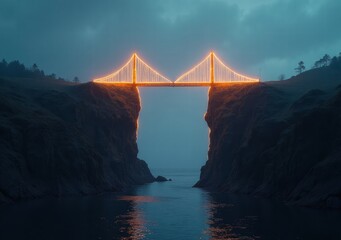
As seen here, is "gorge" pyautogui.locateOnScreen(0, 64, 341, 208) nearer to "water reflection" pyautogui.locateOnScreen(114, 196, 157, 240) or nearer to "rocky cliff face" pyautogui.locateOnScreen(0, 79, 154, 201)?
"rocky cliff face" pyautogui.locateOnScreen(0, 79, 154, 201)

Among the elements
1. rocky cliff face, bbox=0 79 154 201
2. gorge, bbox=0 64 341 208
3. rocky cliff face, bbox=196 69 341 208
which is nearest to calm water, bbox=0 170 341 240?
rocky cliff face, bbox=196 69 341 208

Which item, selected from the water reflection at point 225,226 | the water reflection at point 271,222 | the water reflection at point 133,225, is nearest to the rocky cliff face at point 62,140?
the water reflection at point 133,225

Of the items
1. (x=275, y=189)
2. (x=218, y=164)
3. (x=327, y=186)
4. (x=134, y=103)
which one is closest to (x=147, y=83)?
(x=134, y=103)

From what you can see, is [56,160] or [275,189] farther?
[56,160]

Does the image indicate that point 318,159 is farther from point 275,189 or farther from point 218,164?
point 218,164

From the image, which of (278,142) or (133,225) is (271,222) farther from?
(278,142)
